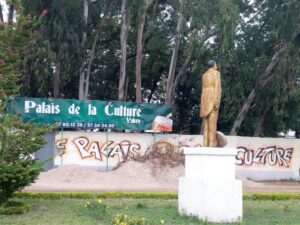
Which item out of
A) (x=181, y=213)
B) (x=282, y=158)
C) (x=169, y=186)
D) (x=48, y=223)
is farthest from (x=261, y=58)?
(x=48, y=223)

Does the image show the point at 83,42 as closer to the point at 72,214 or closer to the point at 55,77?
the point at 55,77

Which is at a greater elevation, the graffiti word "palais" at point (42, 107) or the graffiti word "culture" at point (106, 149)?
the graffiti word "palais" at point (42, 107)

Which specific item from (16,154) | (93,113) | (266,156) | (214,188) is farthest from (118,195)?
(266,156)

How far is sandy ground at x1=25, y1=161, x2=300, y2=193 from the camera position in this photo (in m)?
24.8

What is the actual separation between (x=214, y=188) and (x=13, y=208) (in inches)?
194

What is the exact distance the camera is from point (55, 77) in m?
29.1

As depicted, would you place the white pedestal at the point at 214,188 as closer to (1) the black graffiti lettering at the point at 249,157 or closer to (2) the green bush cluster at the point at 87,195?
(2) the green bush cluster at the point at 87,195

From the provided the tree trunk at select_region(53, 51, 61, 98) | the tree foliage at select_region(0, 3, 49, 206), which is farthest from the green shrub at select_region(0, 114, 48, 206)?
the tree trunk at select_region(53, 51, 61, 98)

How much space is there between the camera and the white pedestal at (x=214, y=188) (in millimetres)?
12852

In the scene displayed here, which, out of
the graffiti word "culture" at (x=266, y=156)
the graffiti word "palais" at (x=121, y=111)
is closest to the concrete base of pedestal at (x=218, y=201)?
the graffiti word "palais" at (x=121, y=111)

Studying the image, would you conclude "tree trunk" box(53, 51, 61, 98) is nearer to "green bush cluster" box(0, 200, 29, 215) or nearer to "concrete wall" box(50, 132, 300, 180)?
"concrete wall" box(50, 132, 300, 180)

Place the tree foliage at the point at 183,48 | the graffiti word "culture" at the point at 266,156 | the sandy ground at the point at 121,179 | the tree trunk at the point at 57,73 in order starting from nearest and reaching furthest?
the sandy ground at the point at 121,179
the tree foliage at the point at 183,48
the tree trunk at the point at 57,73
the graffiti word "culture" at the point at 266,156

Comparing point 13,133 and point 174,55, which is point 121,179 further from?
point 13,133

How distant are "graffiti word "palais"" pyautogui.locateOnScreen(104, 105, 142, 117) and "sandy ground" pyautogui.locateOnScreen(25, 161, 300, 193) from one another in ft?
8.52
